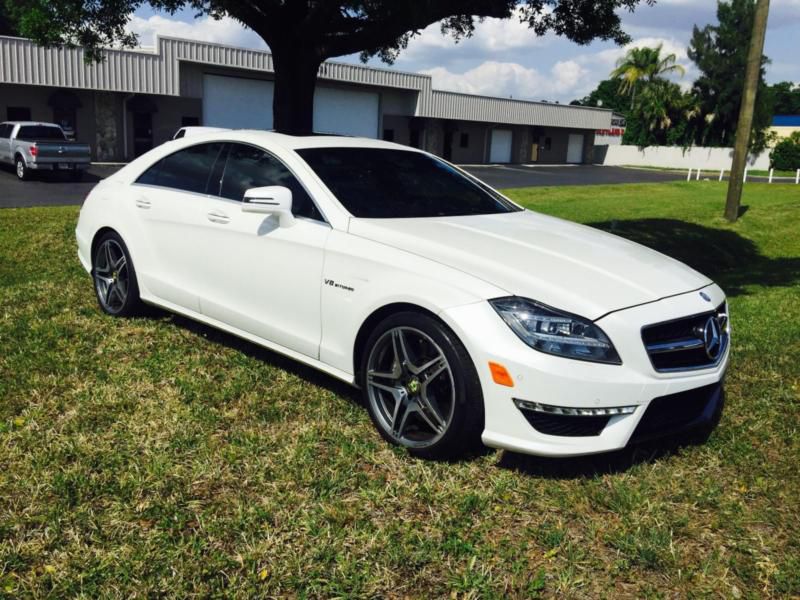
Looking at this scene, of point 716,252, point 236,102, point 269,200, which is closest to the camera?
point 269,200

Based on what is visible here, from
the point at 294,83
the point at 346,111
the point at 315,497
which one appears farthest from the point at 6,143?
the point at 315,497

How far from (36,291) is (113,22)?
13.4 feet

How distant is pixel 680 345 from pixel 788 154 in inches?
2225

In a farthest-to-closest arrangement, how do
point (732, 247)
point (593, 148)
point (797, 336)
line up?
point (593, 148) < point (732, 247) < point (797, 336)

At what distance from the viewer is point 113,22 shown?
9109 millimetres

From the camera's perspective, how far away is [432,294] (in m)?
3.46

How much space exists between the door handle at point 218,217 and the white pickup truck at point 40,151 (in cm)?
1750

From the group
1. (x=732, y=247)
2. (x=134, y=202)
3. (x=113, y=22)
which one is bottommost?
(x=732, y=247)

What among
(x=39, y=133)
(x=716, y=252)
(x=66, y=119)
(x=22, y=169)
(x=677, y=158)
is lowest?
(x=716, y=252)

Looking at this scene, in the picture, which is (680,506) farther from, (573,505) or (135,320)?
(135,320)

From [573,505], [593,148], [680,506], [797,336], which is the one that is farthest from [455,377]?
[593,148]

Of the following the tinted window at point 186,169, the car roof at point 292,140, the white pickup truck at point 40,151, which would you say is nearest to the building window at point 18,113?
the white pickup truck at point 40,151

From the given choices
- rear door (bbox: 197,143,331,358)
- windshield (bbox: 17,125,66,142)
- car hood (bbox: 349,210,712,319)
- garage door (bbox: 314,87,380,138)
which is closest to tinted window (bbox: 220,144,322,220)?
rear door (bbox: 197,143,331,358)

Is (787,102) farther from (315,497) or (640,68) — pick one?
(315,497)
